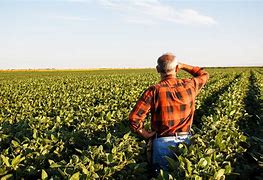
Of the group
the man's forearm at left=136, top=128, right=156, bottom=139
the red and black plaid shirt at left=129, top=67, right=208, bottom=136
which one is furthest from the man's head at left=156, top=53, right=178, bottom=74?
the man's forearm at left=136, top=128, right=156, bottom=139

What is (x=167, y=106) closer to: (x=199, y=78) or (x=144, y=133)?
(x=144, y=133)

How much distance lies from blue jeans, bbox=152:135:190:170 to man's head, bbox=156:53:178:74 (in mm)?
808

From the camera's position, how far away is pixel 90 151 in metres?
4.48

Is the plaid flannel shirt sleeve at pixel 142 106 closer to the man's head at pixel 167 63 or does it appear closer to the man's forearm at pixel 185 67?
the man's head at pixel 167 63

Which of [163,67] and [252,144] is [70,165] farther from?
[252,144]

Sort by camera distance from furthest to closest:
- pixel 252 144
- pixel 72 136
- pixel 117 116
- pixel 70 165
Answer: pixel 117 116
pixel 72 136
pixel 252 144
pixel 70 165

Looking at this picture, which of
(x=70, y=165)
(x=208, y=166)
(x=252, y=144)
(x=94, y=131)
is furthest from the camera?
(x=94, y=131)

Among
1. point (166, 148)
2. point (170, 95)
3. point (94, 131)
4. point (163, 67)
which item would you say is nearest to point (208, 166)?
point (166, 148)

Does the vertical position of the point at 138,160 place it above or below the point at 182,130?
below

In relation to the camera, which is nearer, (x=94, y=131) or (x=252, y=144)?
(x=252, y=144)

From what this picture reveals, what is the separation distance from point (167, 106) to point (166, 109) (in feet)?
0.12

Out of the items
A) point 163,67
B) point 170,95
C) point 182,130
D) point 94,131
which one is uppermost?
point 163,67

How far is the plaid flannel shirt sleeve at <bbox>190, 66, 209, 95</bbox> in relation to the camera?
4.38 metres

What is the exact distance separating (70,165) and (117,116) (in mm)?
4703
